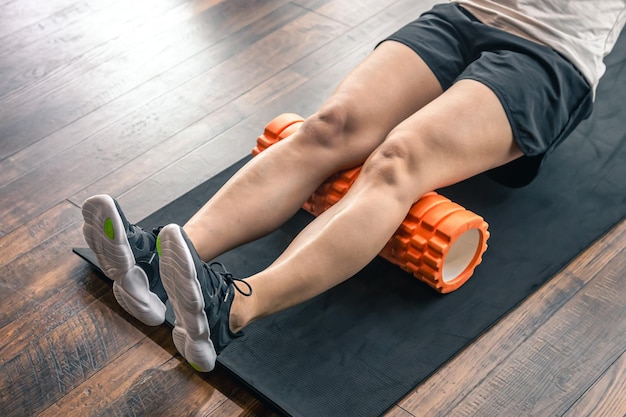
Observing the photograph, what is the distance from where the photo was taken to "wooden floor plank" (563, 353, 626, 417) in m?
1.49

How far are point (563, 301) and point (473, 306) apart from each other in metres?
0.19

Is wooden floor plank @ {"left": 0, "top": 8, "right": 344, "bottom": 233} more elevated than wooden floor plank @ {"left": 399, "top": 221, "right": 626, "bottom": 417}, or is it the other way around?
wooden floor plank @ {"left": 0, "top": 8, "right": 344, "bottom": 233}

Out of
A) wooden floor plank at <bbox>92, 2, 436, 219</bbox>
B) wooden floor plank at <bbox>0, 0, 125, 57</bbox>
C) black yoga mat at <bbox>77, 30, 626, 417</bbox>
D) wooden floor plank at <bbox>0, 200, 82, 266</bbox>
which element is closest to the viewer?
black yoga mat at <bbox>77, 30, 626, 417</bbox>

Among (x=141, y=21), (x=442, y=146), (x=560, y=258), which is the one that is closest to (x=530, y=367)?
(x=560, y=258)

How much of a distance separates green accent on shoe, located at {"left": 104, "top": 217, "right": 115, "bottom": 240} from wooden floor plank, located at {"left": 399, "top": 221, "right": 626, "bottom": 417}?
0.62 m

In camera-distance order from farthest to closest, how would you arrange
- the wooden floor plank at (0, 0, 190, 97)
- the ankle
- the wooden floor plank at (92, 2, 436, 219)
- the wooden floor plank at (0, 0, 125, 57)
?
the wooden floor plank at (0, 0, 125, 57) < the wooden floor plank at (0, 0, 190, 97) < the wooden floor plank at (92, 2, 436, 219) < the ankle

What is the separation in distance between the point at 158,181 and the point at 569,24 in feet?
3.59

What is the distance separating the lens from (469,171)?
1679mm

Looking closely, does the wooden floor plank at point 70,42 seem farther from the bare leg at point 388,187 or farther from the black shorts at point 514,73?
the bare leg at point 388,187

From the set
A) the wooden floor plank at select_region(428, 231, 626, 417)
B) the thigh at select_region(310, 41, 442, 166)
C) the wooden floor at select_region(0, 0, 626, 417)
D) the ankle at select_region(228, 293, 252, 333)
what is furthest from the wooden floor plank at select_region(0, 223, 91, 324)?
the wooden floor plank at select_region(428, 231, 626, 417)

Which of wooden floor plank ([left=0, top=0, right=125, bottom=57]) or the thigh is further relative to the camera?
wooden floor plank ([left=0, top=0, right=125, bottom=57])

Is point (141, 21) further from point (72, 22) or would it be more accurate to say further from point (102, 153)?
point (102, 153)

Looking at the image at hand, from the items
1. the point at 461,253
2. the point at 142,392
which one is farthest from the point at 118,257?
the point at 461,253

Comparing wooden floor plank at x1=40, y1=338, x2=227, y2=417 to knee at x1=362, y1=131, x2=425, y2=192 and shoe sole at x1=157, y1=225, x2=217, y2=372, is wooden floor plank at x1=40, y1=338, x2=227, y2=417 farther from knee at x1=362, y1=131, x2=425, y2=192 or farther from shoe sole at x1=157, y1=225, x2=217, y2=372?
knee at x1=362, y1=131, x2=425, y2=192
